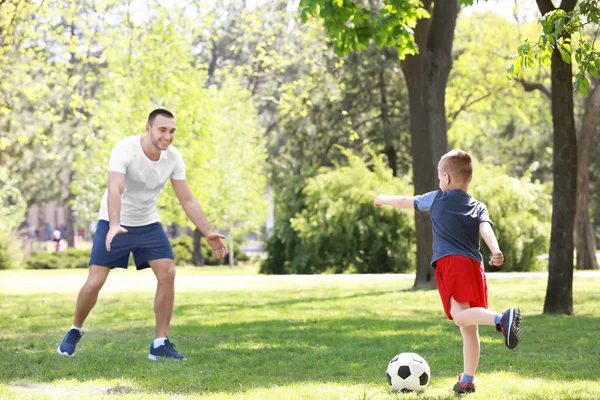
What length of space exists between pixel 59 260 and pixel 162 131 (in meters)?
29.7

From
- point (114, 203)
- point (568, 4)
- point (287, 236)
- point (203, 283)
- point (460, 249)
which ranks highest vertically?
point (568, 4)

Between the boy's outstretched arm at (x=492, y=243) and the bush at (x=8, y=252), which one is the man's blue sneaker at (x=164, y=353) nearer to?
the boy's outstretched arm at (x=492, y=243)

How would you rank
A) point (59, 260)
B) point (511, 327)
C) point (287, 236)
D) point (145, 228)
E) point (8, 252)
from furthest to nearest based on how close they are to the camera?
point (59, 260), point (8, 252), point (287, 236), point (145, 228), point (511, 327)

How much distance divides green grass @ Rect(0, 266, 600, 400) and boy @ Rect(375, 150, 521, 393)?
0.37m

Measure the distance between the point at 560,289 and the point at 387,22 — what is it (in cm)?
417

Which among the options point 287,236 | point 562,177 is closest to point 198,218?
point 562,177

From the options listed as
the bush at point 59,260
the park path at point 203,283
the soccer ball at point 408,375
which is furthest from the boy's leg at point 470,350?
the bush at point 59,260

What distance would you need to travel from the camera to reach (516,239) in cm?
2517

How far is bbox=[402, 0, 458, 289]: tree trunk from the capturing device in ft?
54.2

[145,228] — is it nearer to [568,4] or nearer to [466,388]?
[466,388]

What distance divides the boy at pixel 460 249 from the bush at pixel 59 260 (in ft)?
102

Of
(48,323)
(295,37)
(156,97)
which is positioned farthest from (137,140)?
(295,37)

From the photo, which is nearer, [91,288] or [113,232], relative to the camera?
[113,232]

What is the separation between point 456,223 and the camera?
609cm
